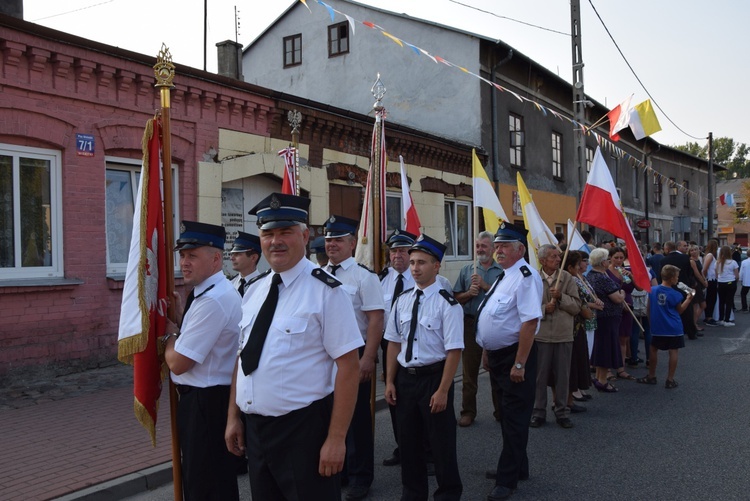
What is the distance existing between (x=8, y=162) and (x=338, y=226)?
5433 mm

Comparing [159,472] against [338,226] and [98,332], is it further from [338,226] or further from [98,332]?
[98,332]

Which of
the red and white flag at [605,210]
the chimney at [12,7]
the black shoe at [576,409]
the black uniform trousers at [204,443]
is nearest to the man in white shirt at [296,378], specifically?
the black uniform trousers at [204,443]

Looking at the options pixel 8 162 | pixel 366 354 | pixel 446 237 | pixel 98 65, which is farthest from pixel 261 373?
pixel 446 237

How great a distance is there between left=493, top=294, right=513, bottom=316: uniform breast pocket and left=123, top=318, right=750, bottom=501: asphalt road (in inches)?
55.1

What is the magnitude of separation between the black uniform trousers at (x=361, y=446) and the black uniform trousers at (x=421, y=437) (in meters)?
0.61

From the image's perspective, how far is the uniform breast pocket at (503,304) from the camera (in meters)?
5.29

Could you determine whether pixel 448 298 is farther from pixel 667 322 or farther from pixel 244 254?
pixel 667 322

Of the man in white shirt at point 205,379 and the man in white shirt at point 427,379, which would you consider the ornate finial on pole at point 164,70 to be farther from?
the man in white shirt at point 427,379

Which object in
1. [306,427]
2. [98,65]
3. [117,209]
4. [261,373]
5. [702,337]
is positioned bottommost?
[702,337]

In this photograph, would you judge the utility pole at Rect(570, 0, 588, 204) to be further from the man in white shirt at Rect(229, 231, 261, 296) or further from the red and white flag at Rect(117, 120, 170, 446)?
the red and white flag at Rect(117, 120, 170, 446)

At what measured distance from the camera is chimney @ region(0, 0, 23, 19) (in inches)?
384

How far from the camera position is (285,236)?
3.18 meters

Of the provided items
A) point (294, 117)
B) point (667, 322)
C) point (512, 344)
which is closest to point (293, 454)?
point (512, 344)

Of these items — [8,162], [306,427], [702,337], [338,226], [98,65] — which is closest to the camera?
→ [306,427]
